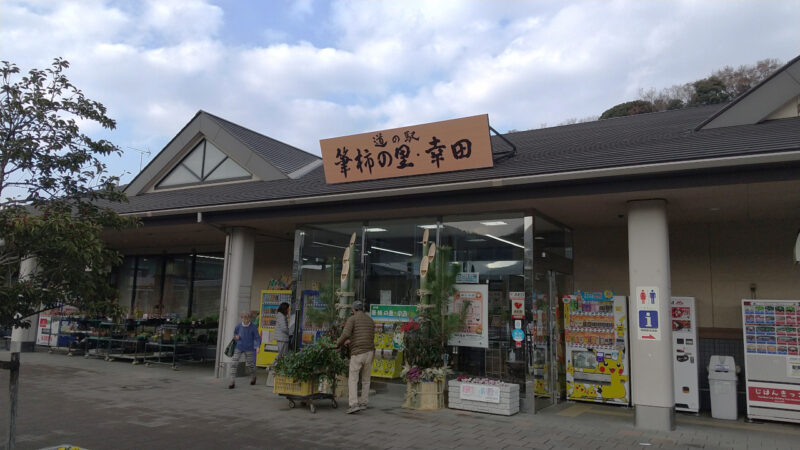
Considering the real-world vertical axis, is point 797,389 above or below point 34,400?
above

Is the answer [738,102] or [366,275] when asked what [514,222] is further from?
[738,102]

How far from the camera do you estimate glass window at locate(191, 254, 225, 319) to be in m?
16.7

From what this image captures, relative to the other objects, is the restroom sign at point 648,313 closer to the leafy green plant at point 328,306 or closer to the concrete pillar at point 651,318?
the concrete pillar at point 651,318

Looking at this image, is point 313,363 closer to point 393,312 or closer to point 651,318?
point 393,312

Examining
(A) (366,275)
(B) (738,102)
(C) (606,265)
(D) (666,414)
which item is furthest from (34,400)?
(B) (738,102)

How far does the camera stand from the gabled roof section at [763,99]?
8570 millimetres

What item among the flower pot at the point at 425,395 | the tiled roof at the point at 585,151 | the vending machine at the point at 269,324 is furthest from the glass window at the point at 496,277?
the vending machine at the point at 269,324

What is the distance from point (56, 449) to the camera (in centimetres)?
540

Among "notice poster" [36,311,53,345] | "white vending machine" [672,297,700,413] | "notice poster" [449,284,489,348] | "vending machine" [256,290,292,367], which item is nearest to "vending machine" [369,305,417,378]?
"notice poster" [449,284,489,348]

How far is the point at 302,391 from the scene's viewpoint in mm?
8648

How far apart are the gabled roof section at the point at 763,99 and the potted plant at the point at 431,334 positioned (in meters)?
4.97

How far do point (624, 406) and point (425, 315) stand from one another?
12.9 feet


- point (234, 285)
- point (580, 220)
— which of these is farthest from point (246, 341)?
point (580, 220)

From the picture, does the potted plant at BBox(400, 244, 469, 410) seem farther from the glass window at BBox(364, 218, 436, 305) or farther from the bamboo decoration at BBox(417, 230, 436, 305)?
the glass window at BBox(364, 218, 436, 305)
